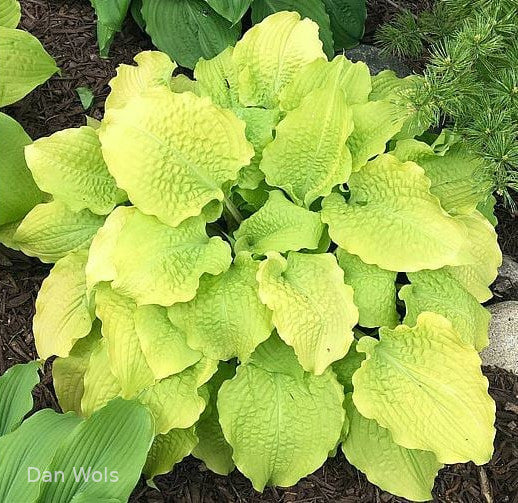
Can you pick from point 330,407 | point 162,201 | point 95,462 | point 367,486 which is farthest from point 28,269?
point 367,486

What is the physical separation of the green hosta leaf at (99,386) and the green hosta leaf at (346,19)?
1583 millimetres

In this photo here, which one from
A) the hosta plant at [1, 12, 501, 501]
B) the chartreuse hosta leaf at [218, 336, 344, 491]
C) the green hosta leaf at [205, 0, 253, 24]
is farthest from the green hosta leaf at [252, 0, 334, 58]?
the chartreuse hosta leaf at [218, 336, 344, 491]

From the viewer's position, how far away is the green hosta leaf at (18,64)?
7.71 ft

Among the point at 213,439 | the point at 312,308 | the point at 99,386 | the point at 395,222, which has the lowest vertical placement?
the point at 213,439

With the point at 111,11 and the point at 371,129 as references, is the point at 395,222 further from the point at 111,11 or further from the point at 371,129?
the point at 111,11

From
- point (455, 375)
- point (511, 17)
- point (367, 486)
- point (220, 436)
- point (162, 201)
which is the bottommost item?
point (367, 486)

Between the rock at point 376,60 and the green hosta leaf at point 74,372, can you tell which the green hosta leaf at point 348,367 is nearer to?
the green hosta leaf at point 74,372

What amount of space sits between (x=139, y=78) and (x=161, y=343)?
2.82 feet

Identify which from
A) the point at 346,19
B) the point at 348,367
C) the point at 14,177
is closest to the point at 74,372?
the point at 14,177

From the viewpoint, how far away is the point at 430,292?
6.56 ft

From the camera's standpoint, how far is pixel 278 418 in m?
1.86

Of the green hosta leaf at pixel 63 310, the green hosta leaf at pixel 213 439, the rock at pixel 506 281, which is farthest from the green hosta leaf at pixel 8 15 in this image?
the rock at pixel 506 281

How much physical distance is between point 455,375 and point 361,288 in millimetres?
333

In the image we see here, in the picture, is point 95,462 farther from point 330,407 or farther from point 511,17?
point 511,17
